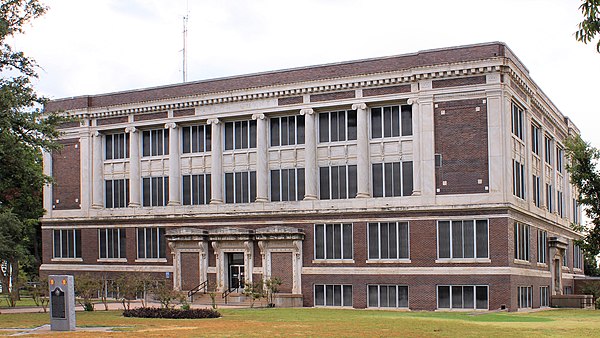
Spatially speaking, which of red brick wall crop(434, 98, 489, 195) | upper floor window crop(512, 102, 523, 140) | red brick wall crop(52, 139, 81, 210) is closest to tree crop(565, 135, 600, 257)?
upper floor window crop(512, 102, 523, 140)

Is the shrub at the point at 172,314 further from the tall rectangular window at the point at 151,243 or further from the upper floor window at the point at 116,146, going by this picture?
the upper floor window at the point at 116,146

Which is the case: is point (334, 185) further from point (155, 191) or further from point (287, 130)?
point (155, 191)

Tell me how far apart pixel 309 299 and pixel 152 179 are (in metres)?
15.7

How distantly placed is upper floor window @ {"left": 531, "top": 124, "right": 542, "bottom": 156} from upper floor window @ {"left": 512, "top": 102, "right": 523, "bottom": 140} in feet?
14.6

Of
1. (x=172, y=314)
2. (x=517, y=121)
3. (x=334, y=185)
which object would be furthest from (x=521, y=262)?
(x=172, y=314)

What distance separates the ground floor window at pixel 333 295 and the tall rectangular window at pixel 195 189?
432 inches

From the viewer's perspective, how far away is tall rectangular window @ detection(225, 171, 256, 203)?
191 feet

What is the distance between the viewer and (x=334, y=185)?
55000mm

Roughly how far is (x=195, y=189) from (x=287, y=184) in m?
7.44

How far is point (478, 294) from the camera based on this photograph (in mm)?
49062

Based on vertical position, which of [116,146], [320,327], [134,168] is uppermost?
[116,146]

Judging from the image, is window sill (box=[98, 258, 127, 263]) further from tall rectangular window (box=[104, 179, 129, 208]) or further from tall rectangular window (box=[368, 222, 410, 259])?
tall rectangular window (box=[368, 222, 410, 259])

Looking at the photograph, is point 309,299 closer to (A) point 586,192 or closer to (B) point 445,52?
(B) point 445,52

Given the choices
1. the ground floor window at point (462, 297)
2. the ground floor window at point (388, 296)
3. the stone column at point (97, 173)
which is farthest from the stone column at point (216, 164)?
the ground floor window at point (462, 297)
